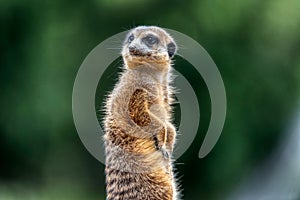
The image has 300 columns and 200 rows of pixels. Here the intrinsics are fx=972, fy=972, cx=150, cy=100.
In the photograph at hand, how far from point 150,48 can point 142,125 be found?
17cm

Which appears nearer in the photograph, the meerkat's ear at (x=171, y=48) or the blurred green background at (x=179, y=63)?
the meerkat's ear at (x=171, y=48)

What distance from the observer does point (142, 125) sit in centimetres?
208

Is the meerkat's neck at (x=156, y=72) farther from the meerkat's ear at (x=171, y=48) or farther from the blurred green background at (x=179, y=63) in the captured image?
the blurred green background at (x=179, y=63)

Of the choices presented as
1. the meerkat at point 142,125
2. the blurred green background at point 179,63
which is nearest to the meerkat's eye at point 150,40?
the meerkat at point 142,125

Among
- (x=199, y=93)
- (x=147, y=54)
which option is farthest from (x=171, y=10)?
(x=147, y=54)

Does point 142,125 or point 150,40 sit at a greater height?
point 150,40

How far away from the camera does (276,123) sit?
30.9 ft

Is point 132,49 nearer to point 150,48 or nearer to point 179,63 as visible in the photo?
point 150,48

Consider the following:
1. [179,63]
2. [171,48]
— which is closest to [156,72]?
[171,48]

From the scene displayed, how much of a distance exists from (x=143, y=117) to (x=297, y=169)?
3.40 metres

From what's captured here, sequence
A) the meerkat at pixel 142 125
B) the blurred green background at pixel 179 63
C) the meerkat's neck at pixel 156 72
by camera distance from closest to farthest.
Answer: the meerkat at pixel 142 125, the meerkat's neck at pixel 156 72, the blurred green background at pixel 179 63

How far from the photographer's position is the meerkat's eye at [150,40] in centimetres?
212

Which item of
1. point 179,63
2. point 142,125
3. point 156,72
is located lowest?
point 142,125

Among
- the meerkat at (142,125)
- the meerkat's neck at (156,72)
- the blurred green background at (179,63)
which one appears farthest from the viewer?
the blurred green background at (179,63)
